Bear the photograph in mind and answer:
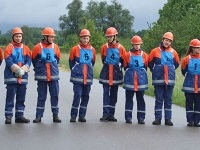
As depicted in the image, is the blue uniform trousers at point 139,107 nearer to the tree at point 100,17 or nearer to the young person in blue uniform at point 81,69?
the young person in blue uniform at point 81,69

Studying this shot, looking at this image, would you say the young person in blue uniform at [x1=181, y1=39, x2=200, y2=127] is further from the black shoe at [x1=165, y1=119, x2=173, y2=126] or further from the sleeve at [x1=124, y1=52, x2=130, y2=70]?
the sleeve at [x1=124, y1=52, x2=130, y2=70]

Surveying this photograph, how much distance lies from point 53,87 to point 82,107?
2.74ft

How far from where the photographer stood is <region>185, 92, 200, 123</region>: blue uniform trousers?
11578 millimetres

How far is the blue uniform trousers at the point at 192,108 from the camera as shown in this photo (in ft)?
38.0

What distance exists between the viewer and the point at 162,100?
11648mm

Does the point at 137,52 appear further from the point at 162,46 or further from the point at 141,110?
the point at 141,110

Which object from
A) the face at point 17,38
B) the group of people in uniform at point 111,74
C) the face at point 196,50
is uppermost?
the face at point 17,38

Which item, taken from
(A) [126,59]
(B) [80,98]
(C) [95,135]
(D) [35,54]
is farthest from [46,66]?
(C) [95,135]

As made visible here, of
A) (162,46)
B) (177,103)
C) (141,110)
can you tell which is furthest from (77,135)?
(177,103)

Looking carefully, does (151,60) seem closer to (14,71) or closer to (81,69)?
(81,69)

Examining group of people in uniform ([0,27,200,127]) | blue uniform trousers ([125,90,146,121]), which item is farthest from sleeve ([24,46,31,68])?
blue uniform trousers ([125,90,146,121])

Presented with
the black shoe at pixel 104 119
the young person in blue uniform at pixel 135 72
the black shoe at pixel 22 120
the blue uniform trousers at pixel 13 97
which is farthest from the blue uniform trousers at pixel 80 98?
the blue uniform trousers at pixel 13 97

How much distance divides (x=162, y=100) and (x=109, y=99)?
120 centimetres

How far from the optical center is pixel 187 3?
60.8 m
